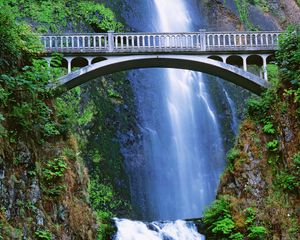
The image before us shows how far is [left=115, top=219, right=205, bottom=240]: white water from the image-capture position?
1931 centimetres

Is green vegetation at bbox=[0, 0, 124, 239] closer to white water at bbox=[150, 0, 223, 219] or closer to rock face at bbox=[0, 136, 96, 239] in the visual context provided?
rock face at bbox=[0, 136, 96, 239]

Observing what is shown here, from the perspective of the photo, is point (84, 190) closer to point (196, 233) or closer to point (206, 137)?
point (196, 233)

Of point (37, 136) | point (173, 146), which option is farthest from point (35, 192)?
point (173, 146)

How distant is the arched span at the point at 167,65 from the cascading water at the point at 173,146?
8186 millimetres

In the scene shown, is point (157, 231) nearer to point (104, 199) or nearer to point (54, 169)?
point (104, 199)

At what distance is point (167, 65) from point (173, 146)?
9235 mm

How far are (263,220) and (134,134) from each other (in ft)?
39.0

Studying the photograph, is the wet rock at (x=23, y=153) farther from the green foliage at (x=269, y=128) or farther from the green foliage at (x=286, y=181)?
the green foliage at (x=269, y=128)

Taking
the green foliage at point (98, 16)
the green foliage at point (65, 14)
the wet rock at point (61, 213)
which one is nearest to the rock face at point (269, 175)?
the wet rock at point (61, 213)

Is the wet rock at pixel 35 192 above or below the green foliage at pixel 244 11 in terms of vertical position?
below

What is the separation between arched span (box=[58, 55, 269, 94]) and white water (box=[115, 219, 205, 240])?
5.90 m

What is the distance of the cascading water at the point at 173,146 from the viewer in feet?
87.0

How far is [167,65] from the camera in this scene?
2017 centimetres

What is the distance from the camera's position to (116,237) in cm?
1922
